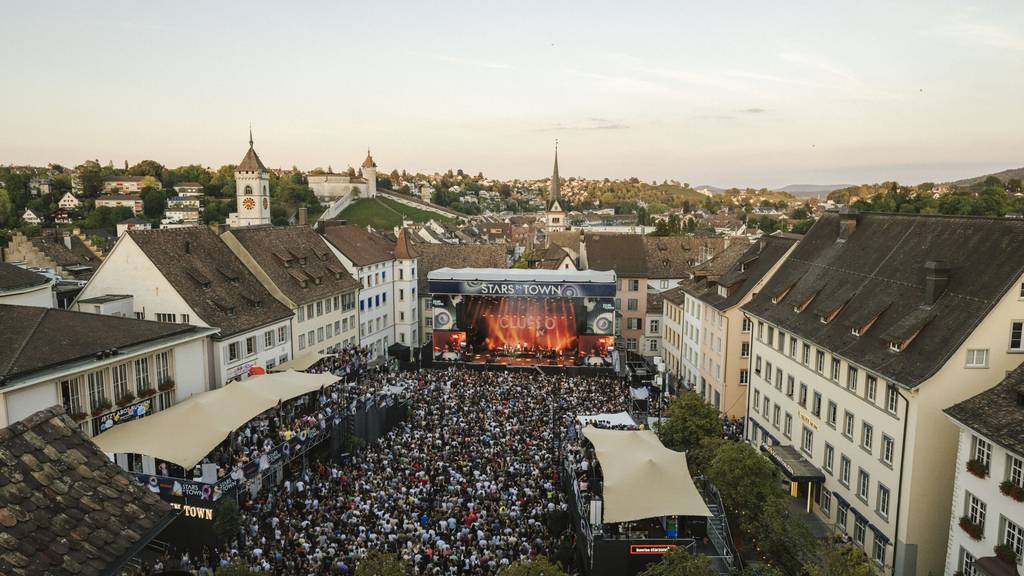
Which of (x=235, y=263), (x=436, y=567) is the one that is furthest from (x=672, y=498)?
(x=235, y=263)

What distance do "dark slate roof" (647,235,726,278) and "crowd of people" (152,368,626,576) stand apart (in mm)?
29007

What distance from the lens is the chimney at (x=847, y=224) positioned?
34.2 meters

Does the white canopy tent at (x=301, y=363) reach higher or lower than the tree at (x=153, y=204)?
lower

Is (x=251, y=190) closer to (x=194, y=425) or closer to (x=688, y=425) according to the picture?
(x=194, y=425)

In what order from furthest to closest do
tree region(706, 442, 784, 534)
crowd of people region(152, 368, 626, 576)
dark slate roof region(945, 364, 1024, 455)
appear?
tree region(706, 442, 784, 534) < crowd of people region(152, 368, 626, 576) < dark slate roof region(945, 364, 1024, 455)

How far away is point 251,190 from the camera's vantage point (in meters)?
83.9

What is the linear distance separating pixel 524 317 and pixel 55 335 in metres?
36.6

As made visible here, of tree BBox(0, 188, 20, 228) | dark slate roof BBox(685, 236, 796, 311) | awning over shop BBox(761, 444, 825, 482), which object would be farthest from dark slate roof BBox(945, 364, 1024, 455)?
tree BBox(0, 188, 20, 228)

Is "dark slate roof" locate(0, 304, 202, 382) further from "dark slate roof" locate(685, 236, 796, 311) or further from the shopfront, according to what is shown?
"dark slate roof" locate(685, 236, 796, 311)

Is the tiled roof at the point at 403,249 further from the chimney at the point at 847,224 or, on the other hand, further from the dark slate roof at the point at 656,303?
the chimney at the point at 847,224

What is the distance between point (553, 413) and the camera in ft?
127

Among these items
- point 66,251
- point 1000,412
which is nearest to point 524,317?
point 1000,412

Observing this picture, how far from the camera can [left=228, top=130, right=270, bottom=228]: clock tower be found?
Answer: 83812 millimetres

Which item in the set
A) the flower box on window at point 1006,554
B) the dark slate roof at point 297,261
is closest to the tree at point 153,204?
the dark slate roof at point 297,261
